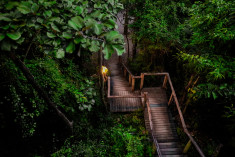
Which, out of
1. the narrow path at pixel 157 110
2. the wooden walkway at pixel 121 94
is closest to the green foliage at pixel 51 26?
the narrow path at pixel 157 110

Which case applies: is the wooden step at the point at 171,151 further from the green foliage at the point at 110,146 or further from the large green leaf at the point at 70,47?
the large green leaf at the point at 70,47

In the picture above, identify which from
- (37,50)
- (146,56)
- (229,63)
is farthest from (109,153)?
(146,56)

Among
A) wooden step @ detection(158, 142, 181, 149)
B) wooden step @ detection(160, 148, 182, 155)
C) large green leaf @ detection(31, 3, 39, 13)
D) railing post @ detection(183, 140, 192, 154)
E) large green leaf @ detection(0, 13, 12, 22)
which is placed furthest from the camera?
wooden step @ detection(158, 142, 181, 149)

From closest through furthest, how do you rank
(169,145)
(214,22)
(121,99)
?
(214,22)
(169,145)
(121,99)

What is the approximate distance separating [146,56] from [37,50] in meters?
7.28

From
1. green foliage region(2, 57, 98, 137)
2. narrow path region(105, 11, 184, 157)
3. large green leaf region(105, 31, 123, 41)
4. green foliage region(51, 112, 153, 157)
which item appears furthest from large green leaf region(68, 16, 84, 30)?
narrow path region(105, 11, 184, 157)

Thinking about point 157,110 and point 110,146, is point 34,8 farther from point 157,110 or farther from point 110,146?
point 157,110

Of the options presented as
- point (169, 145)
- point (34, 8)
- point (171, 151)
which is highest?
point (34, 8)

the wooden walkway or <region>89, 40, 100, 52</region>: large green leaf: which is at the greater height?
<region>89, 40, 100, 52</region>: large green leaf

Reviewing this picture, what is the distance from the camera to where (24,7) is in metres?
1.29

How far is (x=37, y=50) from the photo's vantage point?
13.9 feet

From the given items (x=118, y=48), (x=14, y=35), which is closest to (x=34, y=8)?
(x=14, y=35)

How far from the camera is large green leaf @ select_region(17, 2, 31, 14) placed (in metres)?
1.26

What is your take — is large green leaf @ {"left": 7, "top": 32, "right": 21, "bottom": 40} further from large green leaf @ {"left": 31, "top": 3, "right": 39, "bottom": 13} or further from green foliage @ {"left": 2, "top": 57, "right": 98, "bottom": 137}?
green foliage @ {"left": 2, "top": 57, "right": 98, "bottom": 137}
